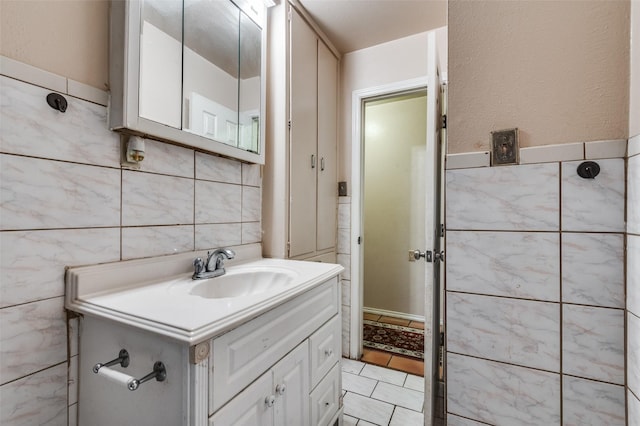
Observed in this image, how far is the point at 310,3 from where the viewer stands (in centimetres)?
168

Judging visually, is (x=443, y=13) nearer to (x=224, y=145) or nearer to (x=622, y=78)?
(x=622, y=78)

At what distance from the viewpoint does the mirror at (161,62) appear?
94 cm

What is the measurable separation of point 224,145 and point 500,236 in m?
1.09

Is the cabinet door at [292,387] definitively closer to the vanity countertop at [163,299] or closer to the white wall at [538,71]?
the vanity countertop at [163,299]

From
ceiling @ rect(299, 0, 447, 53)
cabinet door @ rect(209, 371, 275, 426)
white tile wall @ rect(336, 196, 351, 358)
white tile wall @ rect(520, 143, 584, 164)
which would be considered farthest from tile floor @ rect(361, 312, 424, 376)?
ceiling @ rect(299, 0, 447, 53)

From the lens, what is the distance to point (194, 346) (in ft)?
2.01

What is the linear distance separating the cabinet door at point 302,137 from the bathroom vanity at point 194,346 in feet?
1.84

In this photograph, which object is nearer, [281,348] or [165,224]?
[281,348]

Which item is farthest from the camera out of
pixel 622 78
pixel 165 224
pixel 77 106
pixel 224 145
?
pixel 224 145

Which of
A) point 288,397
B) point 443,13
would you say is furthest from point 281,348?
point 443,13

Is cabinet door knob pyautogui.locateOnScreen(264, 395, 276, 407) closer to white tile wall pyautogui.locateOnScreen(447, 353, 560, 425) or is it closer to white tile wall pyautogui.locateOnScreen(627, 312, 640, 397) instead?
white tile wall pyautogui.locateOnScreen(447, 353, 560, 425)

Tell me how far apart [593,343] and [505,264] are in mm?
274

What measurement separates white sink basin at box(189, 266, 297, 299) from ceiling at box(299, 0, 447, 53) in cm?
157

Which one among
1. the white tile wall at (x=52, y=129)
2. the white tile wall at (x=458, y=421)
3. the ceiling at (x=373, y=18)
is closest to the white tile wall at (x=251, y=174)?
the white tile wall at (x=52, y=129)
